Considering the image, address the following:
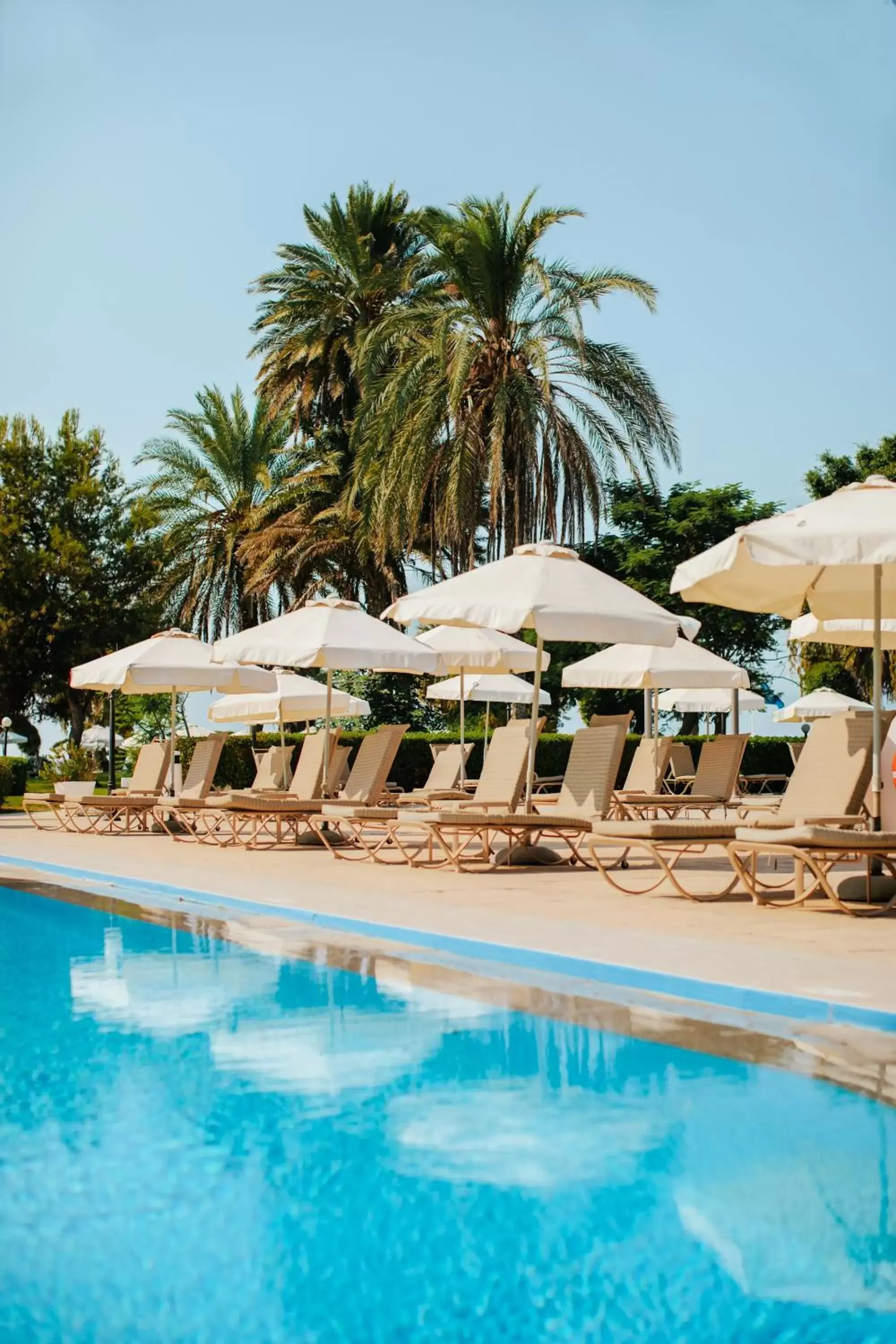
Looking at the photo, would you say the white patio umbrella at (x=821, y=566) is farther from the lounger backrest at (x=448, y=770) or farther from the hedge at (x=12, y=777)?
the hedge at (x=12, y=777)

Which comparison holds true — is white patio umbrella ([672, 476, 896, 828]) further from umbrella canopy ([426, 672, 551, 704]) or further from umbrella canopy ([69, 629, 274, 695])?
umbrella canopy ([426, 672, 551, 704])

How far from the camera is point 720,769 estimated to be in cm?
1563

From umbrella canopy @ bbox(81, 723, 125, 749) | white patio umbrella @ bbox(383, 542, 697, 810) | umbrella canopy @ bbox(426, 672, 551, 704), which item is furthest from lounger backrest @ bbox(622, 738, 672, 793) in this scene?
umbrella canopy @ bbox(81, 723, 125, 749)

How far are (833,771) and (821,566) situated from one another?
4.92 ft

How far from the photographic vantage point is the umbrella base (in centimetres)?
1328

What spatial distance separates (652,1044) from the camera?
235 inches

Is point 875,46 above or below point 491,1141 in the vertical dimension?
above

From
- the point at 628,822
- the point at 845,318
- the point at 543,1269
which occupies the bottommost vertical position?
the point at 543,1269

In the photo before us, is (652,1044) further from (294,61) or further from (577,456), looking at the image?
A: (577,456)

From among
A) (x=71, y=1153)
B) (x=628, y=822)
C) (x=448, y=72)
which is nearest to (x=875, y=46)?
(x=448, y=72)

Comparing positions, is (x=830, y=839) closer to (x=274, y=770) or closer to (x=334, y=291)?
(x=274, y=770)

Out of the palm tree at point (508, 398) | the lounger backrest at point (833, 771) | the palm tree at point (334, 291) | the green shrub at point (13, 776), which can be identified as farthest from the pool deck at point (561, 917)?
the palm tree at point (334, 291)

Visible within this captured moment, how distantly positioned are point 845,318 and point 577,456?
5688 mm

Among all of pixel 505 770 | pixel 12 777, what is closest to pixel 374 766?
pixel 505 770
